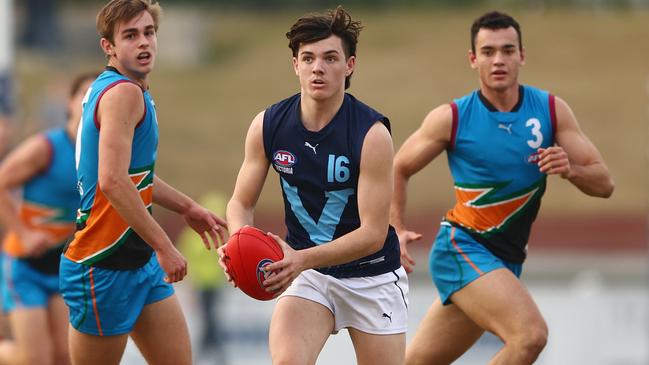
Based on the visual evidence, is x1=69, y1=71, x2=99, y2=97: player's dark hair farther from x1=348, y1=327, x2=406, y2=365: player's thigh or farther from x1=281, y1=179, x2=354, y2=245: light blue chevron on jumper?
x1=348, y1=327, x2=406, y2=365: player's thigh

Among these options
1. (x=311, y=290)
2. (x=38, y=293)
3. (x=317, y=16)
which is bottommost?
(x=38, y=293)

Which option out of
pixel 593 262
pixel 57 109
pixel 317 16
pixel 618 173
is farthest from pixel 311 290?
pixel 618 173

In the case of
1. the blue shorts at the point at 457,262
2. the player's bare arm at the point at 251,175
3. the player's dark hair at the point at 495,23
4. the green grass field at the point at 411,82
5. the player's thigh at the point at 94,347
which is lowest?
the green grass field at the point at 411,82

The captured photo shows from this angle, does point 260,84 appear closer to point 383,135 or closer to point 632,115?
point 632,115

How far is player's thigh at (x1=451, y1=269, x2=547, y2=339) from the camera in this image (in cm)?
682

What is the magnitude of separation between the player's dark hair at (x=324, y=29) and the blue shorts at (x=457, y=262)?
69.0 inches

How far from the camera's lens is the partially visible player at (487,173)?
7.14 metres

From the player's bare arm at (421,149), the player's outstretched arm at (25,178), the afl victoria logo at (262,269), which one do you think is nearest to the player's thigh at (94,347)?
the afl victoria logo at (262,269)

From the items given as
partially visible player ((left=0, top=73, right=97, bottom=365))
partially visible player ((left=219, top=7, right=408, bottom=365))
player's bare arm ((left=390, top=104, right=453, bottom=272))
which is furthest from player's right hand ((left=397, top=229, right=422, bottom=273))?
partially visible player ((left=0, top=73, right=97, bottom=365))

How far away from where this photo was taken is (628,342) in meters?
13.2

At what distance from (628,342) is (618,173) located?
63.6 feet

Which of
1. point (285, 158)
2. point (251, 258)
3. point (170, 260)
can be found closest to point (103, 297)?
point (170, 260)

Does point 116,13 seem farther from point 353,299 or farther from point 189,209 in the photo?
point 353,299

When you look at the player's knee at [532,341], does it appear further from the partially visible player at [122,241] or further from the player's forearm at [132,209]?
the player's forearm at [132,209]
